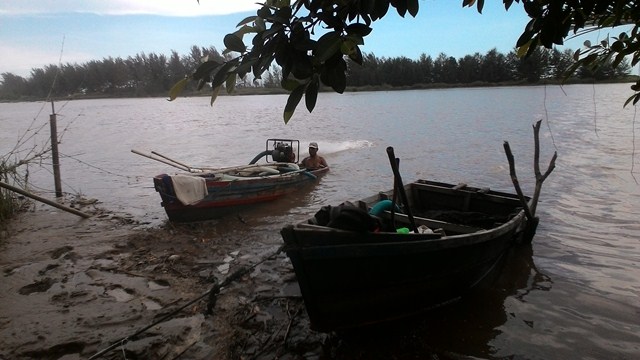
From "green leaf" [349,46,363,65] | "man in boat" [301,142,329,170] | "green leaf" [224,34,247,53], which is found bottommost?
"man in boat" [301,142,329,170]

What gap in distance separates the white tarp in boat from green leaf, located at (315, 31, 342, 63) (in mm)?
7089

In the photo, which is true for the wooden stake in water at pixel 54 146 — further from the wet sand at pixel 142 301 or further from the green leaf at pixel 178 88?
the green leaf at pixel 178 88

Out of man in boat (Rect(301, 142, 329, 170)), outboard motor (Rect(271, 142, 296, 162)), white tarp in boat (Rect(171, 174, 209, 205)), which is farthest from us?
man in boat (Rect(301, 142, 329, 170))

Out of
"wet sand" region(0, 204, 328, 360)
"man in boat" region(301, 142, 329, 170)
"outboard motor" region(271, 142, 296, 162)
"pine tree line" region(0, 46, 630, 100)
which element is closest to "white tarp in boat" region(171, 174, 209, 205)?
"wet sand" region(0, 204, 328, 360)

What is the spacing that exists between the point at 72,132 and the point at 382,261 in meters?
32.7

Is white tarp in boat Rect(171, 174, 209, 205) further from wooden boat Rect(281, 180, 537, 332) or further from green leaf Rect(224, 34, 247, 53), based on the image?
green leaf Rect(224, 34, 247, 53)

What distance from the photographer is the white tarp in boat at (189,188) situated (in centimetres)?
787

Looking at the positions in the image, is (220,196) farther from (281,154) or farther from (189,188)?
(281,154)

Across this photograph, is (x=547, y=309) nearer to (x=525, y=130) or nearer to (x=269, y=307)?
(x=269, y=307)

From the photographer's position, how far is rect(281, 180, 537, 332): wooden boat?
12.1ft

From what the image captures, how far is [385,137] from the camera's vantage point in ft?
82.6

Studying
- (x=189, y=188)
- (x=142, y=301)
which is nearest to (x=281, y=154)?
(x=189, y=188)

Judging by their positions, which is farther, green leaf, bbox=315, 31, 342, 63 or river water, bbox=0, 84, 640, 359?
river water, bbox=0, 84, 640, 359

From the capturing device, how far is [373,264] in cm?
384
